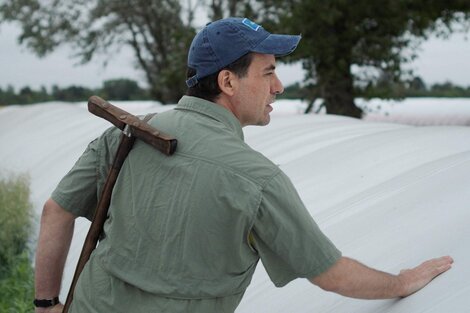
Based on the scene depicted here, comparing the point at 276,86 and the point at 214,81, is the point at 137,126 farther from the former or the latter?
the point at 276,86

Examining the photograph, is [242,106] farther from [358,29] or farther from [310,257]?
[358,29]

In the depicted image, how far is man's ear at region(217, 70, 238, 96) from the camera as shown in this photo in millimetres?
1822

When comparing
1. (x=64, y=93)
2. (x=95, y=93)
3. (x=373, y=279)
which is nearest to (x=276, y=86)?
(x=373, y=279)

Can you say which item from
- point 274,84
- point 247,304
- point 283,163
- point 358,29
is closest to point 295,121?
point 283,163

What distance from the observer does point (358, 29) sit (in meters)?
13.9

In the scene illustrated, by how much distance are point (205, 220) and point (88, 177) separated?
1.71 ft

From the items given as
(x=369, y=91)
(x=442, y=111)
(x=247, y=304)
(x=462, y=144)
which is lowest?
(x=442, y=111)

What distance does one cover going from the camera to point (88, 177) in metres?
2.04

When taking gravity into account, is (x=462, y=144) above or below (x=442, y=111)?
above

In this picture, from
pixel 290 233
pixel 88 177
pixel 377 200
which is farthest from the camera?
Result: pixel 377 200

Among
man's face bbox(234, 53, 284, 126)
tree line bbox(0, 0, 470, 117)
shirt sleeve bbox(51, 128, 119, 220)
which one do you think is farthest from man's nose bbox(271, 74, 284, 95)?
tree line bbox(0, 0, 470, 117)

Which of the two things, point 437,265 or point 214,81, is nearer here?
point 214,81

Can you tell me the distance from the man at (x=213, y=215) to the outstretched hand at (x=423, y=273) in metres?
0.10

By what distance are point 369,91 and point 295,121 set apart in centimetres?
929
